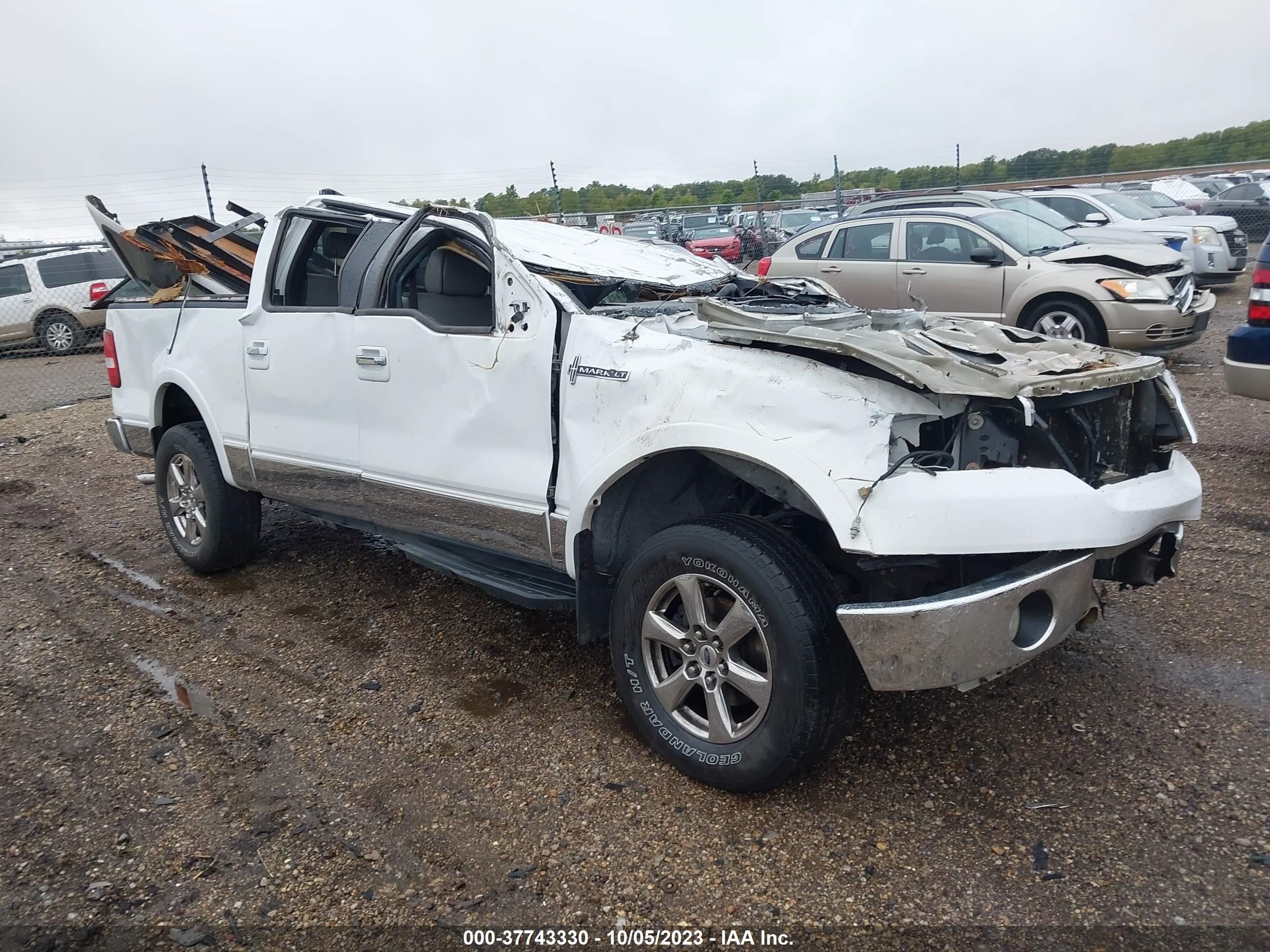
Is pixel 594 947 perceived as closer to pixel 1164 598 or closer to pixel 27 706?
pixel 27 706

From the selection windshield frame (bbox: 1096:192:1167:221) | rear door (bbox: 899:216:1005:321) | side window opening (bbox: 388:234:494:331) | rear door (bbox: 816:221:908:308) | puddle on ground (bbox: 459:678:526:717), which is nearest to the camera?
puddle on ground (bbox: 459:678:526:717)

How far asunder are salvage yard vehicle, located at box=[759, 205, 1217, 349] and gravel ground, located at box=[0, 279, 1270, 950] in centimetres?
451

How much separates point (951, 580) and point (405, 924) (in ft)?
6.04

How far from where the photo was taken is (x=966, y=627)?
99.0 inches

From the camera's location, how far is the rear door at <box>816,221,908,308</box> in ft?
32.7

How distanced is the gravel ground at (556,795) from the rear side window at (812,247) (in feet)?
21.8

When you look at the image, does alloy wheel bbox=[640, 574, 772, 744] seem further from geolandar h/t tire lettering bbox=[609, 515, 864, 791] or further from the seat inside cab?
the seat inside cab

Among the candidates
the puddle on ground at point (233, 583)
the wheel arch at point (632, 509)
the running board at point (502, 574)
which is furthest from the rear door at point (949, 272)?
the puddle on ground at point (233, 583)

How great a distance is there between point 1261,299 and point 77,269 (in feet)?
53.7

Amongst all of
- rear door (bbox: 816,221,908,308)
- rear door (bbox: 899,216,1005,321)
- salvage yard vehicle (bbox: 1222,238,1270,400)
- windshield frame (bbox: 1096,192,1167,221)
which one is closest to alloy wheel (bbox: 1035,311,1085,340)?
rear door (bbox: 899,216,1005,321)

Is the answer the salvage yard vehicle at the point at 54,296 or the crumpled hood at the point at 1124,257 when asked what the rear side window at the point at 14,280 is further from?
A: the crumpled hood at the point at 1124,257

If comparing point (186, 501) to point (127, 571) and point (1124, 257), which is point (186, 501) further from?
point (1124, 257)

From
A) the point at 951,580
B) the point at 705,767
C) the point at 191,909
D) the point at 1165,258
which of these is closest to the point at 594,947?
the point at 705,767

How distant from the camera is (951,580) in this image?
2.86 meters
